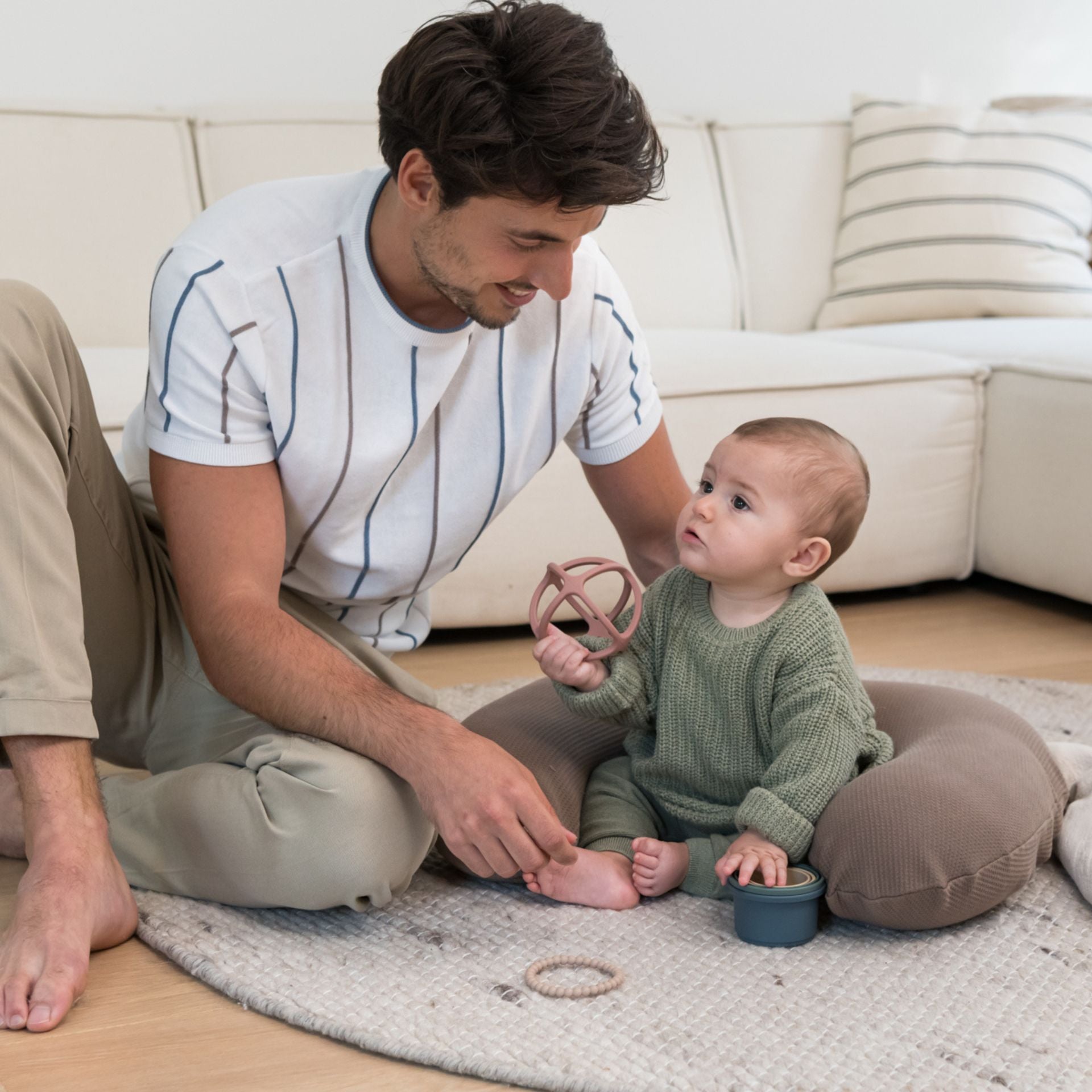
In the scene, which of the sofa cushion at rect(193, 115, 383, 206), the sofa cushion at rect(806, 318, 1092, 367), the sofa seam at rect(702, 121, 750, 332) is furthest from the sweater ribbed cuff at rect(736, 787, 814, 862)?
the sofa seam at rect(702, 121, 750, 332)

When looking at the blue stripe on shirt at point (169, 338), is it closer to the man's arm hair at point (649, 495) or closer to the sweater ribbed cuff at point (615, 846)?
the man's arm hair at point (649, 495)

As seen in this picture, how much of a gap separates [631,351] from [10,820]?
0.81 metres

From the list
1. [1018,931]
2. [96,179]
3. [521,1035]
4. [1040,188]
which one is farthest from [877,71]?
[521,1035]

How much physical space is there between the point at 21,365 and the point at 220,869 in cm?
48

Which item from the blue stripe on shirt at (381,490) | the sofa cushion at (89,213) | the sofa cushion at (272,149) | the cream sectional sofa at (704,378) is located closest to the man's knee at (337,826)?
the blue stripe on shirt at (381,490)

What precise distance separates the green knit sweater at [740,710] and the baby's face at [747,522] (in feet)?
0.20

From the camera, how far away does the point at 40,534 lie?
116 cm

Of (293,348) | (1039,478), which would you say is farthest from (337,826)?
(1039,478)

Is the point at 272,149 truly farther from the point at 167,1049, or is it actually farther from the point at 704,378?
the point at 167,1049

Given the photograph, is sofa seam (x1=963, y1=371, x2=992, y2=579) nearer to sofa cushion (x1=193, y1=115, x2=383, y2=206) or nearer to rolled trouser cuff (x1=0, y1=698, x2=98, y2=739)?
sofa cushion (x1=193, y1=115, x2=383, y2=206)

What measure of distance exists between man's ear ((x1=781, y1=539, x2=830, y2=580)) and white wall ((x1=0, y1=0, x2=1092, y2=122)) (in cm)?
180

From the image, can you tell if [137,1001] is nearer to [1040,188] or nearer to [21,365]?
[21,365]

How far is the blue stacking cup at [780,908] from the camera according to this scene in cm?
119

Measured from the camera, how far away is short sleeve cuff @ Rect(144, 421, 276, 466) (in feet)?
4.08
